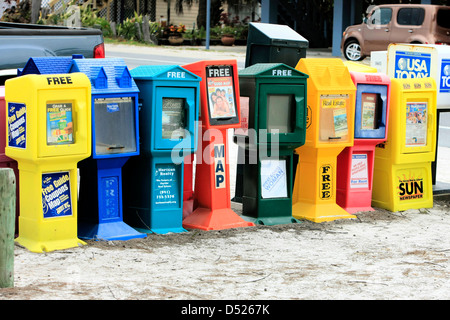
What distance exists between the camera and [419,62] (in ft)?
29.0

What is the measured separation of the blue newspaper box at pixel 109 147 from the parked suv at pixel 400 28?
18.2 metres

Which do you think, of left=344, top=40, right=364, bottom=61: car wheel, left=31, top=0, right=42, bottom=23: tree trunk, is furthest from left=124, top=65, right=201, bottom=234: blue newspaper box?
left=31, top=0, right=42, bottom=23: tree trunk

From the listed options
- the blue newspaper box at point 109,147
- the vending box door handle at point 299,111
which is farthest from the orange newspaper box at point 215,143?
the blue newspaper box at point 109,147

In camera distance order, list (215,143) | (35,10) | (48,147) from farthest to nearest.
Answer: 1. (35,10)
2. (215,143)
3. (48,147)

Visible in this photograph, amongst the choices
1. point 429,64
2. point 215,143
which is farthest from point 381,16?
point 215,143

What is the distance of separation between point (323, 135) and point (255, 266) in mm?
2017

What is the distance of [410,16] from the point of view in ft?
79.1

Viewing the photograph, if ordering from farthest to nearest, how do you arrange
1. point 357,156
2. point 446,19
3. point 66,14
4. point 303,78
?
1. point 66,14
2. point 446,19
3. point 357,156
4. point 303,78

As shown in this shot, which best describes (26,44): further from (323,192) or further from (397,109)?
(397,109)

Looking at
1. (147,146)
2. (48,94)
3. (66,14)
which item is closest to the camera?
(48,94)

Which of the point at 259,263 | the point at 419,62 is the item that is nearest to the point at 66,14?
the point at 419,62

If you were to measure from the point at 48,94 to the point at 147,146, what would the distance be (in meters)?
1.06

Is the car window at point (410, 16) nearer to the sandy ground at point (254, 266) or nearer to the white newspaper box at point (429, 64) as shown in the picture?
the white newspaper box at point (429, 64)

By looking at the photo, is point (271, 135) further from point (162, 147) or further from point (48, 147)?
point (48, 147)
